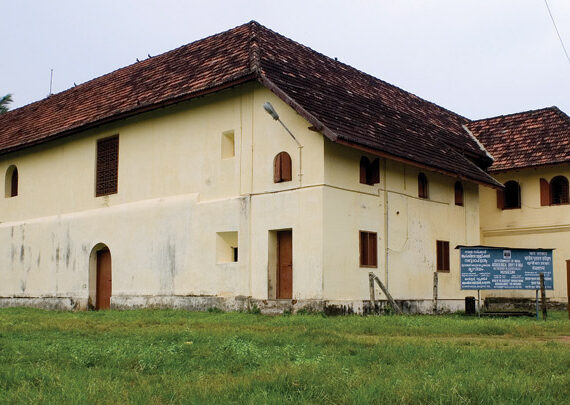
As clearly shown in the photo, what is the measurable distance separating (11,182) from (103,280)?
7453 millimetres

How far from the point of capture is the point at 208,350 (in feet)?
30.0

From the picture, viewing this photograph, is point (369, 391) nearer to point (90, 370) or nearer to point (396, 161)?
point (90, 370)

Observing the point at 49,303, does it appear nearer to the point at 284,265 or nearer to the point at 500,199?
the point at 284,265

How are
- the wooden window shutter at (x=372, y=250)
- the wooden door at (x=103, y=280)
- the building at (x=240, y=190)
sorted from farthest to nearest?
the wooden door at (x=103, y=280), the wooden window shutter at (x=372, y=250), the building at (x=240, y=190)

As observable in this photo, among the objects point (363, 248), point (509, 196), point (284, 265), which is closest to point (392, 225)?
point (363, 248)

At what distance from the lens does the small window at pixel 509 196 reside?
84.5ft

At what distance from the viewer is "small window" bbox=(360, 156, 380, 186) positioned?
18.9 metres

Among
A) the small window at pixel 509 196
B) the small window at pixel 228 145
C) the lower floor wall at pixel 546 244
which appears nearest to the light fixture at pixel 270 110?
the small window at pixel 228 145

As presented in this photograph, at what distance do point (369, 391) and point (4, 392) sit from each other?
3.18 m

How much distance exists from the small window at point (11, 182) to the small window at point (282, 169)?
43.8ft

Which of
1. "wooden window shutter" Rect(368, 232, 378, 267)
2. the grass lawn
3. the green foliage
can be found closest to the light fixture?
"wooden window shutter" Rect(368, 232, 378, 267)

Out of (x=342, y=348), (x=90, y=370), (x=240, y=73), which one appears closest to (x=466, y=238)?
(x=240, y=73)

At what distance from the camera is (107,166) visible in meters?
23.0

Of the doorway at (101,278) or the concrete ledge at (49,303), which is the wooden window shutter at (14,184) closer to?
the concrete ledge at (49,303)
